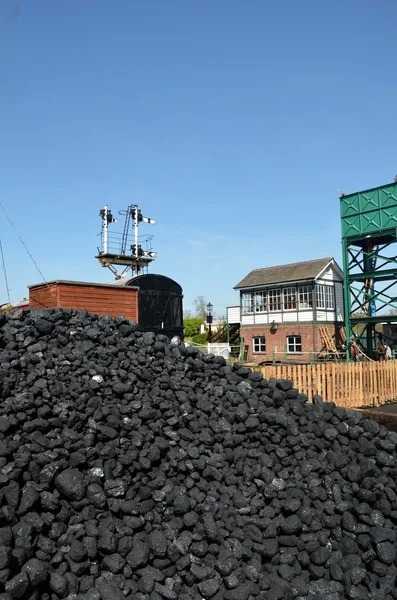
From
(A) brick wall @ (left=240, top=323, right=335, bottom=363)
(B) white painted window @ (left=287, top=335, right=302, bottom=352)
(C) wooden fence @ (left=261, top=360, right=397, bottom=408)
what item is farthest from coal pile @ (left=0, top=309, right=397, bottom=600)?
(B) white painted window @ (left=287, top=335, right=302, bottom=352)

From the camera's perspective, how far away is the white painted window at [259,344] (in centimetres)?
2906

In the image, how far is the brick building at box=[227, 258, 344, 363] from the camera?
26.4 meters

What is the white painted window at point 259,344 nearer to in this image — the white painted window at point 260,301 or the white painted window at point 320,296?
the white painted window at point 260,301

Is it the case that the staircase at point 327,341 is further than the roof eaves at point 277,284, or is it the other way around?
the roof eaves at point 277,284

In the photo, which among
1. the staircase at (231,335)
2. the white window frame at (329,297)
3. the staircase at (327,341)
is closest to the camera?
the staircase at (327,341)

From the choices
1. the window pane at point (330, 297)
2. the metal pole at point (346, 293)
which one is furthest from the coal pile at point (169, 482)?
the window pane at point (330, 297)

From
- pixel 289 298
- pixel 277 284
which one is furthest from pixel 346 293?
pixel 277 284

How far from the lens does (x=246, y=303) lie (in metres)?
30.7

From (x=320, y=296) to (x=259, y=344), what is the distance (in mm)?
5046

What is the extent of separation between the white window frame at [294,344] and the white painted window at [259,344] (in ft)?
6.38

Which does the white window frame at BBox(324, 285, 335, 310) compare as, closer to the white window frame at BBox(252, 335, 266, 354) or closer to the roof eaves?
the roof eaves

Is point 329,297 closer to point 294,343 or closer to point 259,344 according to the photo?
point 294,343

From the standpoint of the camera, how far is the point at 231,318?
105 feet

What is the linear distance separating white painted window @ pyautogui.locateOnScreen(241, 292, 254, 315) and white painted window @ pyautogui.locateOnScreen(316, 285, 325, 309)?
4.96 meters
